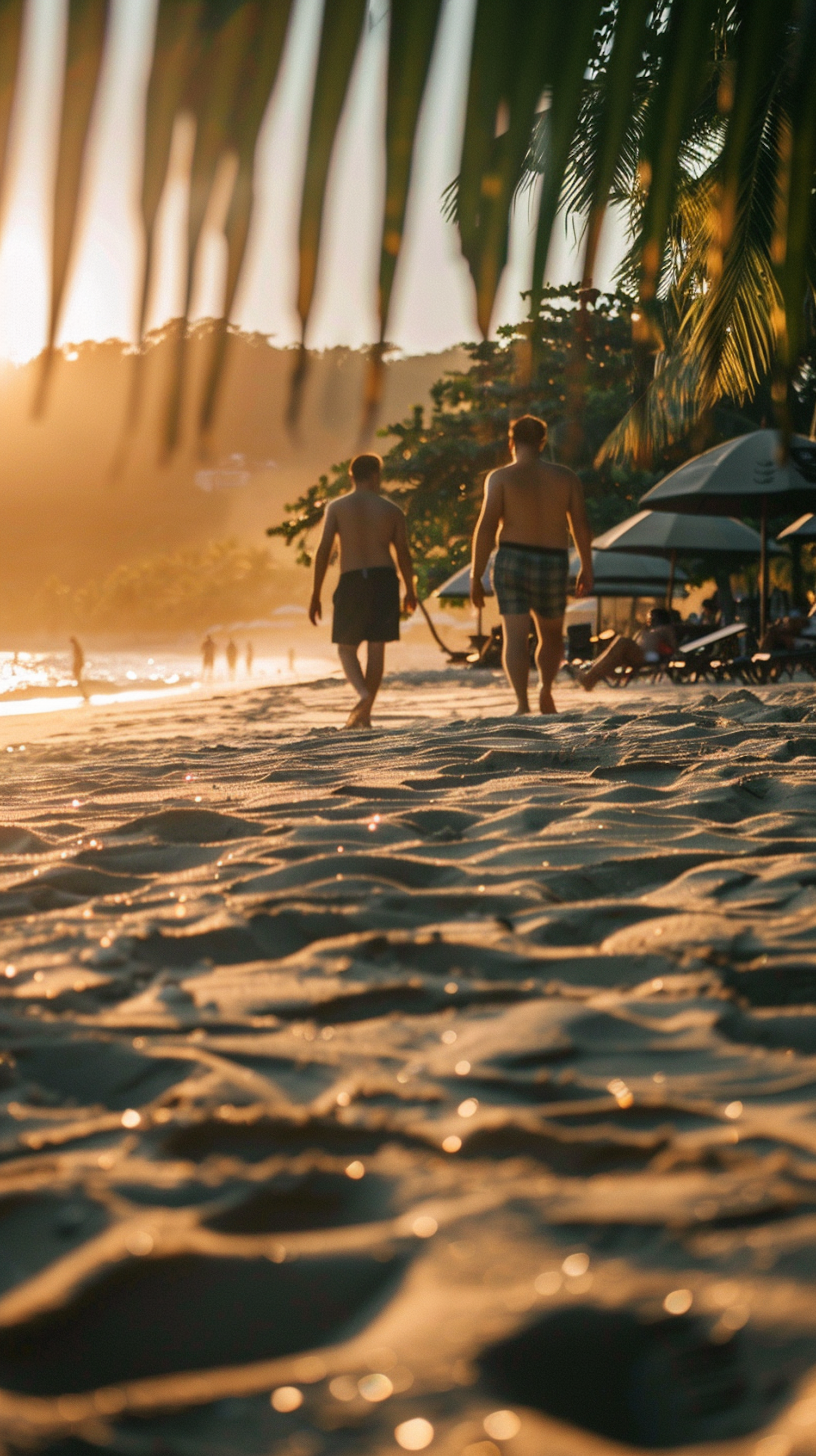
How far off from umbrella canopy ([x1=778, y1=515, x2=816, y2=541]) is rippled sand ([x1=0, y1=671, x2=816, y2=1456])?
11.8 m

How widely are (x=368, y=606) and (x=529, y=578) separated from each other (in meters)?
0.91

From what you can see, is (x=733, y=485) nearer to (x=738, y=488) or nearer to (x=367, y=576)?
(x=738, y=488)

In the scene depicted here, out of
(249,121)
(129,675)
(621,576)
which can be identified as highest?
(621,576)

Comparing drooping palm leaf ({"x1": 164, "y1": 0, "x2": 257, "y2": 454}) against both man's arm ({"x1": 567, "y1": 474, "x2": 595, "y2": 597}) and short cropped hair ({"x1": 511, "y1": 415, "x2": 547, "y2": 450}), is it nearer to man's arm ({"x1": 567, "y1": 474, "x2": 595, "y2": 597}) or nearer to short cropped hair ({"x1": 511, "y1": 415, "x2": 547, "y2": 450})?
short cropped hair ({"x1": 511, "y1": 415, "x2": 547, "y2": 450})

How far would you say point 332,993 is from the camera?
5.37 feet

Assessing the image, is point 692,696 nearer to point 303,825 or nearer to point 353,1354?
point 303,825

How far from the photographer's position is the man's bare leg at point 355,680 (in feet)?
21.4

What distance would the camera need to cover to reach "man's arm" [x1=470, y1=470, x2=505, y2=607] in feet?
20.3

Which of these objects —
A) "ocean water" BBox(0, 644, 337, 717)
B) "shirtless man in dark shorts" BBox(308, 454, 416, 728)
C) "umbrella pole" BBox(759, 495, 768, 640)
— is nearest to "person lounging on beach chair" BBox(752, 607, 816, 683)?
"umbrella pole" BBox(759, 495, 768, 640)

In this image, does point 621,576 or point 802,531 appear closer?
point 802,531

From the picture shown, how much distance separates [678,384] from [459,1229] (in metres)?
10.8

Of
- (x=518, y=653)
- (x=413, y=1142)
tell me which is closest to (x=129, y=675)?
(x=518, y=653)

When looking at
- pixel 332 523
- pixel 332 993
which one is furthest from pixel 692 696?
pixel 332 993

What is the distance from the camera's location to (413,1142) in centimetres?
117
